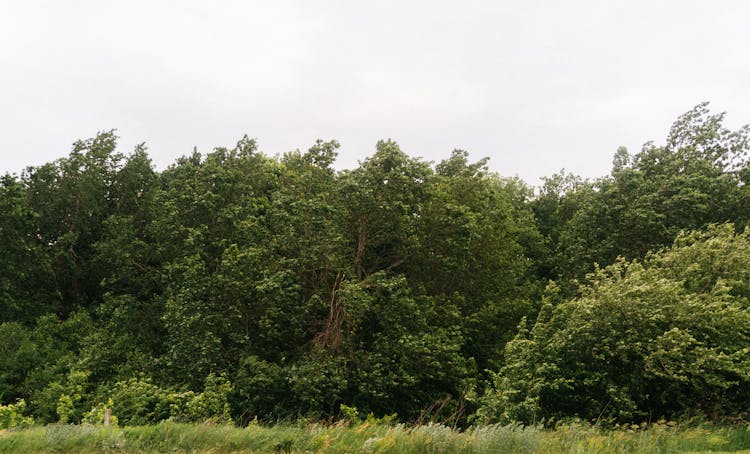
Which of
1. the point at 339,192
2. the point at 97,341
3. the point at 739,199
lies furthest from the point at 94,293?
the point at 739,199

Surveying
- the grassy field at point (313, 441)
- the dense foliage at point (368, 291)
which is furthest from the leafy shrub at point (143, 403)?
the grassy field at point (313, 441)

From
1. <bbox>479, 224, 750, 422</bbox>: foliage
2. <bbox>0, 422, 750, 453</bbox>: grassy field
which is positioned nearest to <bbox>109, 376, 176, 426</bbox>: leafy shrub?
<bbox>0, 422, 750, 453</bbox>: grassy field

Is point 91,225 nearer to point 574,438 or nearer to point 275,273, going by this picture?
point 275,273

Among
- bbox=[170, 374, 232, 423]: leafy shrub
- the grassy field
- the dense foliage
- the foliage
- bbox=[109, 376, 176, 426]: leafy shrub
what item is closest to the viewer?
the grassy field

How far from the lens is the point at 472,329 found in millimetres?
24172

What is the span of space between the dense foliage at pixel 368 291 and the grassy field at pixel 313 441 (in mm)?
4498

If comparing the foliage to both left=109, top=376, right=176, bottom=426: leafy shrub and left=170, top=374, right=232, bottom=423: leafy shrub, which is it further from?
left=109, top=376, right=176, bottom=426: leafy shrub

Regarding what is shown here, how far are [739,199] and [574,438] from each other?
2142cm

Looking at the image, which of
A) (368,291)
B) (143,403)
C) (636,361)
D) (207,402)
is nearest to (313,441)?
(636,361)

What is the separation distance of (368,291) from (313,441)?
1299 centimetres

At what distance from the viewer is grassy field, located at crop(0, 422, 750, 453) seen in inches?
321

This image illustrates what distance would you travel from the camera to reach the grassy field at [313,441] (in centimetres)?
816

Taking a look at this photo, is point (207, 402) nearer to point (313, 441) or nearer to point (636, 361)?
point (313, 441)

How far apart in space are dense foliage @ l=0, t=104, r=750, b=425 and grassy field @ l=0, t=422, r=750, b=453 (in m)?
4.50
